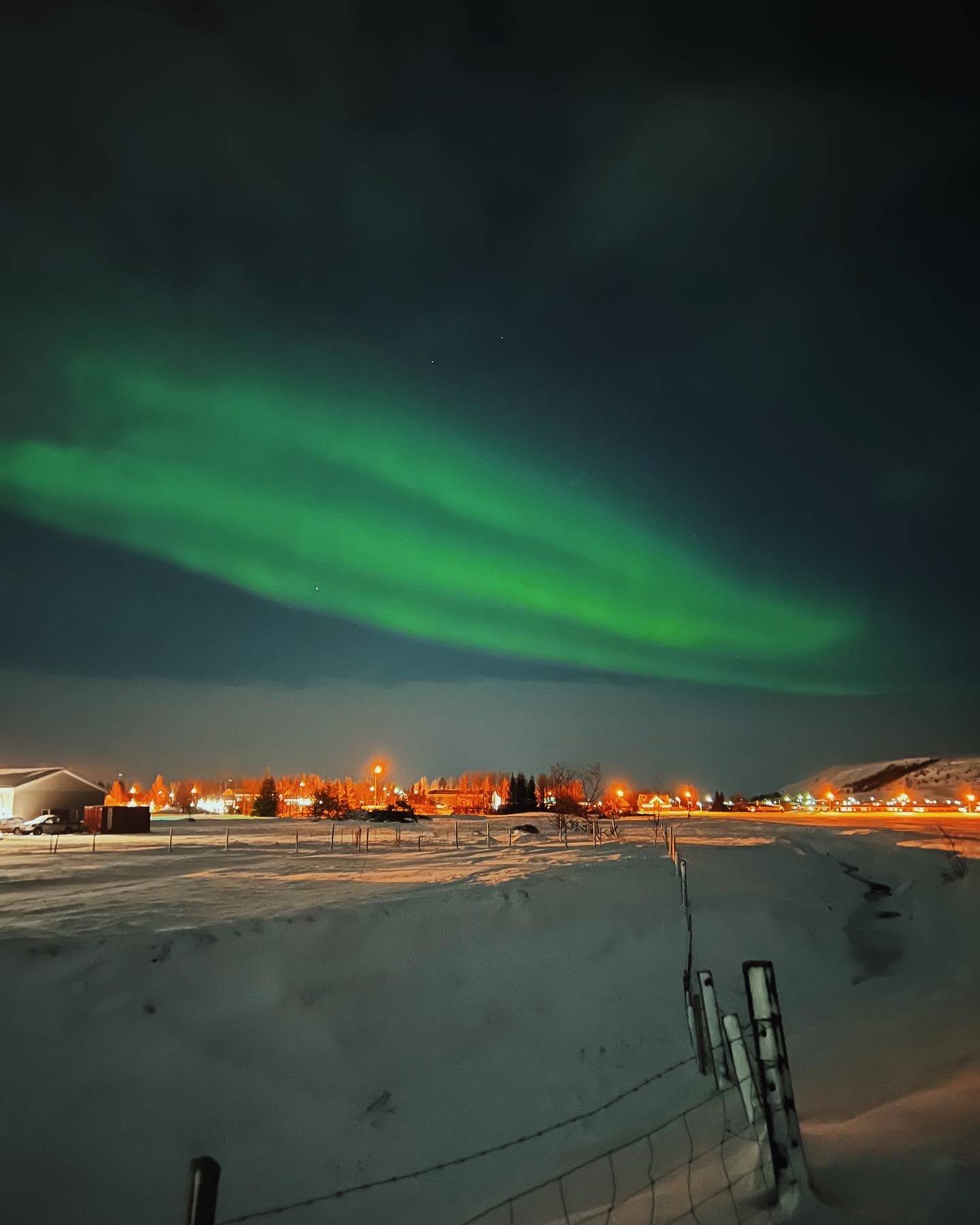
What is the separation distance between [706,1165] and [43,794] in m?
67.8

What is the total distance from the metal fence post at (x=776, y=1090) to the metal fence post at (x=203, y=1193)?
3740 millimetres

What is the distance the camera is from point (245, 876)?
24.8m

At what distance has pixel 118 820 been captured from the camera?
176ft

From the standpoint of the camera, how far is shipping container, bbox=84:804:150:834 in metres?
53.7

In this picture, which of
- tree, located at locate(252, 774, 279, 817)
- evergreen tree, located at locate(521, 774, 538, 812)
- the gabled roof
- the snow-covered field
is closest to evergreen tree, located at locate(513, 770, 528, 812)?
evergreen tree, located at locate(521, 774, 538, 812)

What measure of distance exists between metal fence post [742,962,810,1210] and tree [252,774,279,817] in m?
85.8

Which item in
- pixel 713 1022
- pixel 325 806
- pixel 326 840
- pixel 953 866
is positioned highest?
pixel 325 806

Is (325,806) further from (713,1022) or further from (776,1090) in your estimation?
(776,1090)

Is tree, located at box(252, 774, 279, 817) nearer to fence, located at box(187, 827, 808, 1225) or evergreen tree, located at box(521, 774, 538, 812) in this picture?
evergreen tree, located at box(521, 774, 538, 812)

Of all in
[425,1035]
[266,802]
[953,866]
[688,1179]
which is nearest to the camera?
[688,1179]

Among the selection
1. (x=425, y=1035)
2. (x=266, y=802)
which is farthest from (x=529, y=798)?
(x=425, y=1035)

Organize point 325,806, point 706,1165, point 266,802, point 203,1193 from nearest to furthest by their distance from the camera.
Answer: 1. point 203,1193
2. point 706,1165
3. point 325,806
4. point 266,802

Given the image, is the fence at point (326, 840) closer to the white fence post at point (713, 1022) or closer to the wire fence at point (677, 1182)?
the white fence post at point (713, 1022)

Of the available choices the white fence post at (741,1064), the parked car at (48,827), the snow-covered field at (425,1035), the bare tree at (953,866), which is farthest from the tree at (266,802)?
the white fence post at (741,1064)
